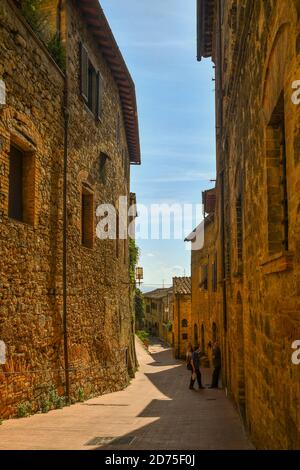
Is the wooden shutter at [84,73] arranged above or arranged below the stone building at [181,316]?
above

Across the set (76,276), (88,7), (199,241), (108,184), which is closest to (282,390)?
(76,276)

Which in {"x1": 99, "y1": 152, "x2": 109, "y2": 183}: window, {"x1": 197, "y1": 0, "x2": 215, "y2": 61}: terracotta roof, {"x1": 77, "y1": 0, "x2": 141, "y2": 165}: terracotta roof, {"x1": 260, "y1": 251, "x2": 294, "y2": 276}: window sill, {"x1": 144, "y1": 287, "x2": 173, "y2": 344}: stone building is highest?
{"x1": 197, "y1": 0, "x2": 215, "y2": 61}: terracotta roof

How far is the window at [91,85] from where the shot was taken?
40.4 feet

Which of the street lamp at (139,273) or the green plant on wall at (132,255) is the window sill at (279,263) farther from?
the street lamp at (139,273)

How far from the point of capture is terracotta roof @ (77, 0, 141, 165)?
40.6ft

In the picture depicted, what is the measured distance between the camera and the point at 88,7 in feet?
40.1

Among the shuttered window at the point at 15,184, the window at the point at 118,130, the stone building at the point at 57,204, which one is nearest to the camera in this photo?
the stone building at the point at 57,204

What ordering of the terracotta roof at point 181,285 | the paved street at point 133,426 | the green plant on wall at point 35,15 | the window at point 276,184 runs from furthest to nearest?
the terracotta roof at point 181,285
the green plant on wall at point 35,15
the paved street at point 133,426
the window at point 276,184

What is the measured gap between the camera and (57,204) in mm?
10328

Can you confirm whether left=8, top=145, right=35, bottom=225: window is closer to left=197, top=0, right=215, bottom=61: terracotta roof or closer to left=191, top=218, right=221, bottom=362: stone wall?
left=197, top=0, right=215, bottom=61: terracotta roof

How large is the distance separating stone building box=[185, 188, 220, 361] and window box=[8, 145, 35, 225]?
1100cm

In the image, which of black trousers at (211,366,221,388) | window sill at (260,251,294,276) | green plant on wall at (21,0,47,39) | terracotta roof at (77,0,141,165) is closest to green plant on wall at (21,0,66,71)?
green plant on wall at (21,0,47,39)

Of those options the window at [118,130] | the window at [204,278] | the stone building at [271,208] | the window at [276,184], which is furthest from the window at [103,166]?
the window at [204,278]

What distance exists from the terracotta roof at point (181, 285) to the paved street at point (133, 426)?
2473 centimetres
